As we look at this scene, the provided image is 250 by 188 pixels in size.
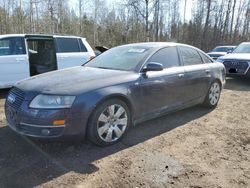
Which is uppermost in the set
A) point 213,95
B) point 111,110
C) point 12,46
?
point 12,46

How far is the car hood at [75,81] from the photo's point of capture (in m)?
3.55

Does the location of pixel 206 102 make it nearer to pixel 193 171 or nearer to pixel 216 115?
pixel 216 115

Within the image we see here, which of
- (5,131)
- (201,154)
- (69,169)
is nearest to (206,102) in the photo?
(201,154)

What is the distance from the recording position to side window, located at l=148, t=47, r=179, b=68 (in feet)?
15.3

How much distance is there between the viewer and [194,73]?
17.4 ft

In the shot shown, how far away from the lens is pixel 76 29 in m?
29.9

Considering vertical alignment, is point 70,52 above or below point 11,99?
above

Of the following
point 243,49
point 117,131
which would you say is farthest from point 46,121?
point 243,49

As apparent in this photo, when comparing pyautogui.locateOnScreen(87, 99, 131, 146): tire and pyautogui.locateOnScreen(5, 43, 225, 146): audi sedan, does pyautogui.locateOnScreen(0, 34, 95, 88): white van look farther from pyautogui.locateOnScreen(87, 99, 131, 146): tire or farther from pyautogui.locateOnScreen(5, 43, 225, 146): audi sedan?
pyautogui.locateOnScreen(87, 99, 131, 146): tire

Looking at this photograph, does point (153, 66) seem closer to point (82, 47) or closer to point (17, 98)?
point (17, 98)

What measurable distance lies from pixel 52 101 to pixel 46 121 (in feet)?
0.87

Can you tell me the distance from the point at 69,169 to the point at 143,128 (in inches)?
71.0

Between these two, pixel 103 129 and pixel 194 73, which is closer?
pixel 103 129

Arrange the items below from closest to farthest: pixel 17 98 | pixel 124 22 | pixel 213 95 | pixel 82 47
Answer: pixel 17 98, pixel 213 95, pixel 82 47, pixel 124 22
